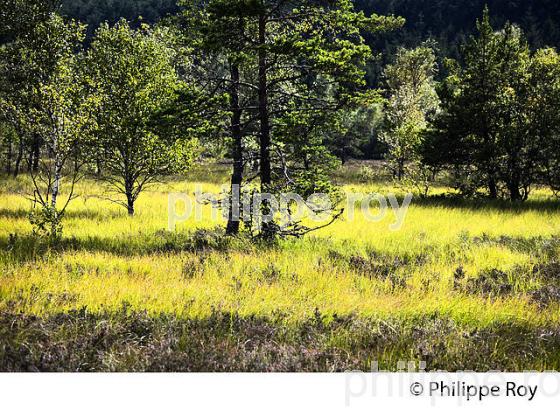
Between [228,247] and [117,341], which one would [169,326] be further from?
[228,247]

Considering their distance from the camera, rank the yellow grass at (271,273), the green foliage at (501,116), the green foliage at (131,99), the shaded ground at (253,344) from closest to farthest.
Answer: the shaded ground at (253,344) → the yellow grass at (271,273) → the green foliage at (131,99) → the green foliage at (501,116)

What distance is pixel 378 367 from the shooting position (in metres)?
4.45

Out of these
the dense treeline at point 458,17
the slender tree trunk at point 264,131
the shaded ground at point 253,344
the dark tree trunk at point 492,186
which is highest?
the dense treeline at point 458,17

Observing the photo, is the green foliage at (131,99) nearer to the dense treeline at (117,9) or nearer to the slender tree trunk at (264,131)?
the slender tree trunk at (264,131)

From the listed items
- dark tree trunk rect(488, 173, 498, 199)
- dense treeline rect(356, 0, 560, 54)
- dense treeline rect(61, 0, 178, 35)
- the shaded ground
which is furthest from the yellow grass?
dense treeline rect(61, 0, 178, 35)

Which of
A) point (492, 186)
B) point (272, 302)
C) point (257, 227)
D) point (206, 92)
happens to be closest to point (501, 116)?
point (492, 186)

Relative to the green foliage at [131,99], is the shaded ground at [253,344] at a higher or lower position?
lower

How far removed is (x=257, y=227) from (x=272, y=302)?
510cm

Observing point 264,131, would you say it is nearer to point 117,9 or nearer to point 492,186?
point 492,186

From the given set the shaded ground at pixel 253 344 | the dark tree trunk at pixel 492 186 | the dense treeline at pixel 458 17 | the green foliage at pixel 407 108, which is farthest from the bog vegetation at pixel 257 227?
the dense treeline at pixel 458 17

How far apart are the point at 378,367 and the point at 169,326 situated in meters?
2.40

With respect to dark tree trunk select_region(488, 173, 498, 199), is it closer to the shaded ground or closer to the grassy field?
the grassy field

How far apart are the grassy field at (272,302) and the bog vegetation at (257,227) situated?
0.11 ft

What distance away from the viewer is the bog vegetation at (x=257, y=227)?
4855mm
